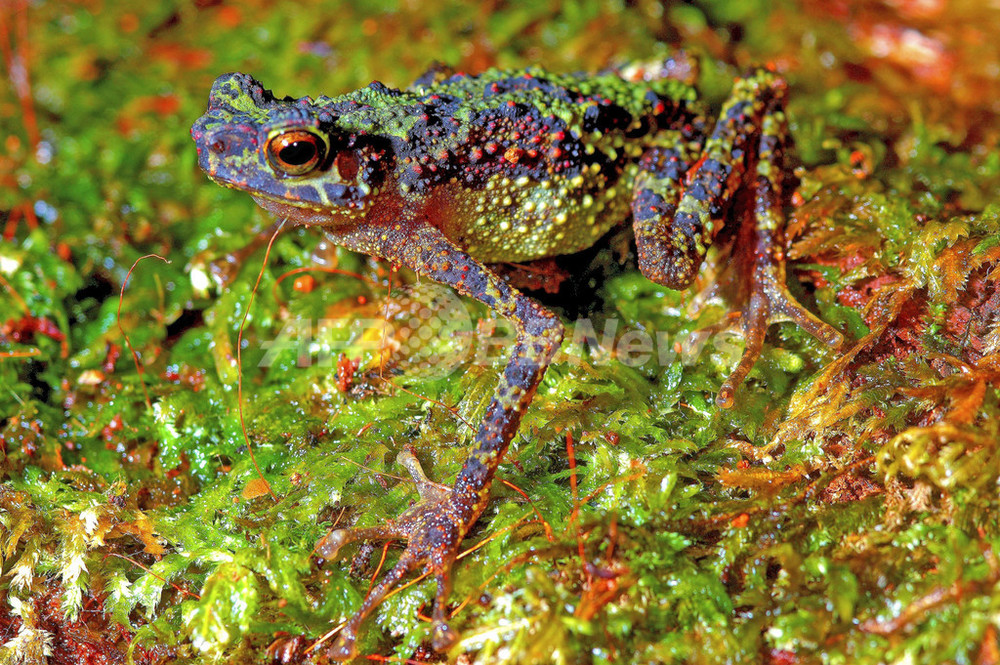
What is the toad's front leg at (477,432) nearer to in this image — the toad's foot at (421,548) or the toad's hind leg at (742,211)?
the toad's foot at (421,548)

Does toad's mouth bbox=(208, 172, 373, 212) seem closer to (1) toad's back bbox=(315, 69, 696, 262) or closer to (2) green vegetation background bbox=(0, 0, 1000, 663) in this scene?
(1) toad's back bbox=(315, 69, 696, 262)

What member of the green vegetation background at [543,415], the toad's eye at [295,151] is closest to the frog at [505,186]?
the toad's eye at [295,151]

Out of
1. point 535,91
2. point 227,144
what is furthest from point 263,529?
point 535,91

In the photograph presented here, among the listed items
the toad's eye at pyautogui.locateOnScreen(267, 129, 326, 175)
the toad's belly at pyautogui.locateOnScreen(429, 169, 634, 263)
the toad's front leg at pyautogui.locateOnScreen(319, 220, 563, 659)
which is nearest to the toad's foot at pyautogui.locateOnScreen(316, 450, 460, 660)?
the toad's front leg at pyautogui.locateOnScreen(319, 220, 563, 659)

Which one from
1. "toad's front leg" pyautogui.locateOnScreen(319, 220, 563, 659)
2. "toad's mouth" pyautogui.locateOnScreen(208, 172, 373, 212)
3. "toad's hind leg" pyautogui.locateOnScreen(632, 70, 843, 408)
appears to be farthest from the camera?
"toad's hind leg" pyautogui.locateOnScreen(632, 70, 843, 408)

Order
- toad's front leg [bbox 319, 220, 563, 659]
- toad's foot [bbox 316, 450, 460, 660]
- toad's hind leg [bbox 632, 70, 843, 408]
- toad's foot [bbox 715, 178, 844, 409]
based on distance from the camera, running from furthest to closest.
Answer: toad's hind leg [bbox 632, 70, 843, 408] → toad's foot [bbox 715, 178, 844, 409] → toad's front leg [bbox 319, 220, 563, 659] → toad's foot [bbox 316, 450, 460, 660]

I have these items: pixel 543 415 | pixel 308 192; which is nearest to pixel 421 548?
pixel 543 415

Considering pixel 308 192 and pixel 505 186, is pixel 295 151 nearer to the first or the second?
pixel 308 192
